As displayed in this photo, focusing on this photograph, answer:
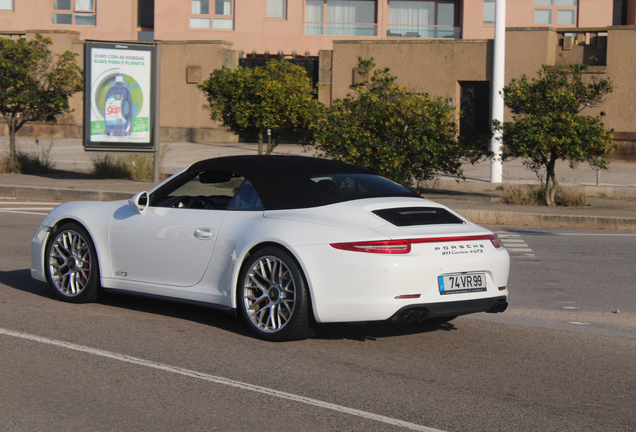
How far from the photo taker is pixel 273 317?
592cm

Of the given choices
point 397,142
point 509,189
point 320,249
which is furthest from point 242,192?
point 509,189

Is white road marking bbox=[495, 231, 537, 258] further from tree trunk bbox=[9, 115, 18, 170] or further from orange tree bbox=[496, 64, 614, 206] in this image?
tree trunk bbox=[9, 115, 18, 170]

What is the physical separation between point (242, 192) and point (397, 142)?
10.7m

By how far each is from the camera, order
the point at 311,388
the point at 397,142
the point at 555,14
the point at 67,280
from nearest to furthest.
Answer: the point at 311,388
the point at 67,280
the point at 397,142
the point at 555,14

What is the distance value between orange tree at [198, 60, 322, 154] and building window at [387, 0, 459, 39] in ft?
90.2

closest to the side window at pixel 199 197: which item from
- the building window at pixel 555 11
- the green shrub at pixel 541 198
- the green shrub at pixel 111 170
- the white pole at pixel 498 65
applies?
the green shrub at pixel 541 198

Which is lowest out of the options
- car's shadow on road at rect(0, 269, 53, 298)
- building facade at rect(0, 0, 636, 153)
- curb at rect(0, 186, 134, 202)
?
car's shadow on road at rect(0, 269, 53, 298)

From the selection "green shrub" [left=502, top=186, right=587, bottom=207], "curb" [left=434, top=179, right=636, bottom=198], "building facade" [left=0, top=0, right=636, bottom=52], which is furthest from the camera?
"building facade" [left=0, top=0, right=636, bottom=52]

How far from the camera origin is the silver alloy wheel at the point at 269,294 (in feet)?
19.2

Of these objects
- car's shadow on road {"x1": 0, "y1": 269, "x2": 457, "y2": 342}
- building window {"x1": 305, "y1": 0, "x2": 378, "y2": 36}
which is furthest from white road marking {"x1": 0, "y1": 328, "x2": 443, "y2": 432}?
building window {"x1": 305, "y1": 0, "x2": 378, "y2": 36}

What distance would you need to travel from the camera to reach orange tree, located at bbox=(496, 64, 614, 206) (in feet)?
52.5

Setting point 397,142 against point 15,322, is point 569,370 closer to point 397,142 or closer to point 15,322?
point 15,322

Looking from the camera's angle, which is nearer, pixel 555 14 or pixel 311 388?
pixel 311 388

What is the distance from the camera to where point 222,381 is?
16.4ft
